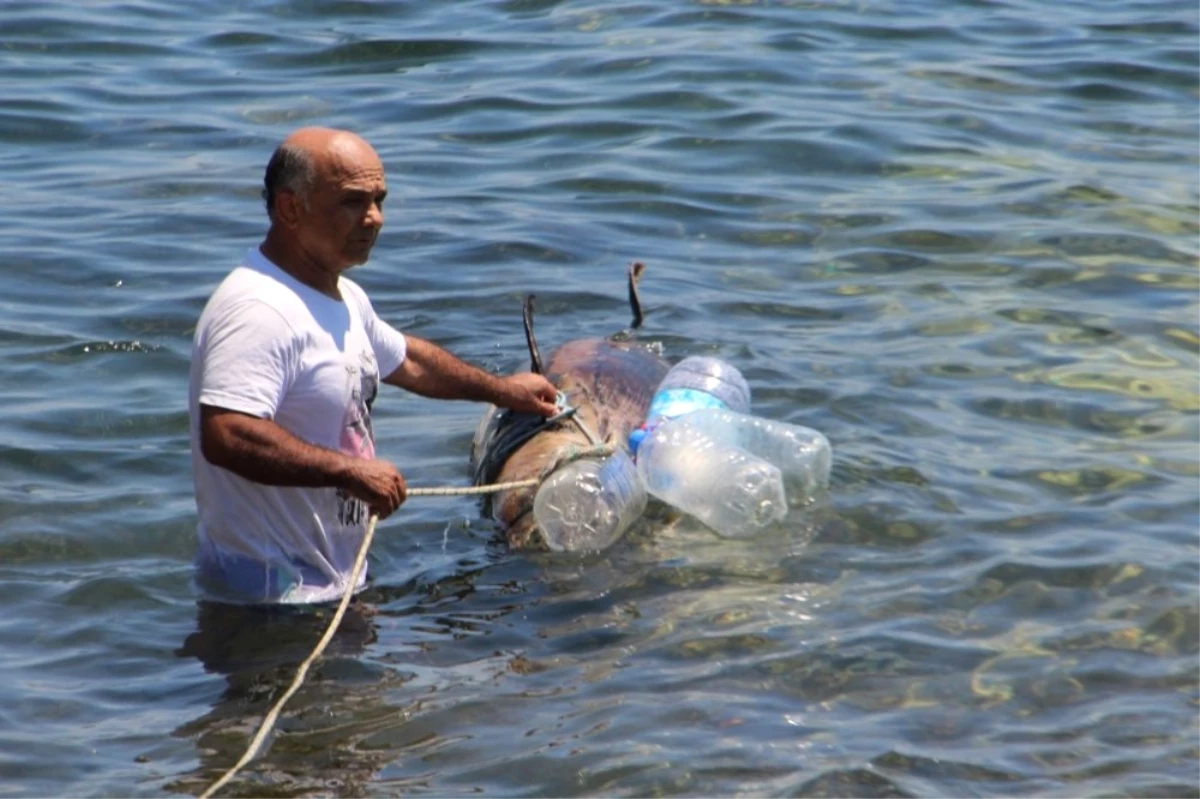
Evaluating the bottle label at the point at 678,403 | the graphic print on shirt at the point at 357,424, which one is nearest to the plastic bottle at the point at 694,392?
the bottle label at the point at 678,403

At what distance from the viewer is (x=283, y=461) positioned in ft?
18.3

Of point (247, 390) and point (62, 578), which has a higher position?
point (247, 390)

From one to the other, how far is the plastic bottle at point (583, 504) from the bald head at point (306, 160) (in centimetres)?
157

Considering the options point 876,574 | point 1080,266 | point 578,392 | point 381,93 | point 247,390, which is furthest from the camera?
point 381,93

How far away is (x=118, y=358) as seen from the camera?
362 inches

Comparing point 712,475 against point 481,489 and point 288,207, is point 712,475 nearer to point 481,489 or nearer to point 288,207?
point 481,489

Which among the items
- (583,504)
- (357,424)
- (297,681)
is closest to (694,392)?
(583,504)

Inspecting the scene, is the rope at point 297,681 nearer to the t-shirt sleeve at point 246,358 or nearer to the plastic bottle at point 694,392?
the t-shirt sleeve at point 246,358

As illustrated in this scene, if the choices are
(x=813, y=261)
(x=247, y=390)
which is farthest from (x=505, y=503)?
(x=813, y=261)

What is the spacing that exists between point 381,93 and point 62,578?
7754 millimetres

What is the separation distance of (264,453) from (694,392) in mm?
2459

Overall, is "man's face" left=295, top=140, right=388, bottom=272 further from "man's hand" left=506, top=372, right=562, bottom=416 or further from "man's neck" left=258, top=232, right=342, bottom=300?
"man's hand" left=506, top=372, right=562, bottom=416

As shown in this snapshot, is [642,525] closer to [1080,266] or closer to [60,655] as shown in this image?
[60,655]

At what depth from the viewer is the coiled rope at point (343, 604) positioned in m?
5.27
